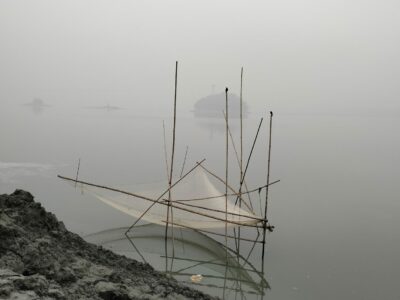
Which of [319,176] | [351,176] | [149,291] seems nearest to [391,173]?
[351,176]

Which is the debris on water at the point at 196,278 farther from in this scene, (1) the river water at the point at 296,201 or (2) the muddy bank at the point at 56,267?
(2) the muddy bank at the point at 56,267

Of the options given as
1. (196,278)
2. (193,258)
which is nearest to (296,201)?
(193,258)

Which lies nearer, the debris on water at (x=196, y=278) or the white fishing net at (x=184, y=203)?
the debris on water at (x=196, y=278)

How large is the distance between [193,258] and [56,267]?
332 centimetres

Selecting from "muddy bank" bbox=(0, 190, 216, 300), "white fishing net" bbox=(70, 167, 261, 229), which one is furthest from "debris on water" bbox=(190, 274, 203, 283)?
"white fishing net" bbox=(70, 167, 261, 229)

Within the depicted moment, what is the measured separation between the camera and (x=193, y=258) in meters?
7.00

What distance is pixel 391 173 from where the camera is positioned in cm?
1570

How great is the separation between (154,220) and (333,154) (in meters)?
15.2

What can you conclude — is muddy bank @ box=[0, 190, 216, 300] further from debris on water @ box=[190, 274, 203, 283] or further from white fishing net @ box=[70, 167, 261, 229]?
white fishing net @ box=[70, 167, 261, 229]

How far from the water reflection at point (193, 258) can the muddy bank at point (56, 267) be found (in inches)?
38.9

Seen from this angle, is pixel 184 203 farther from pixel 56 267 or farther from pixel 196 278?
pixel 56 267

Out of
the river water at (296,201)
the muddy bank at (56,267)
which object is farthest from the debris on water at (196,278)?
the muddy bank at (56,267)

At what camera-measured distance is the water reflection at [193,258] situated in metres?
6.01

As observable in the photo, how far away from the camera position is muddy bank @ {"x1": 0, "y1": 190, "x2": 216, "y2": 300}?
11.1 feet
